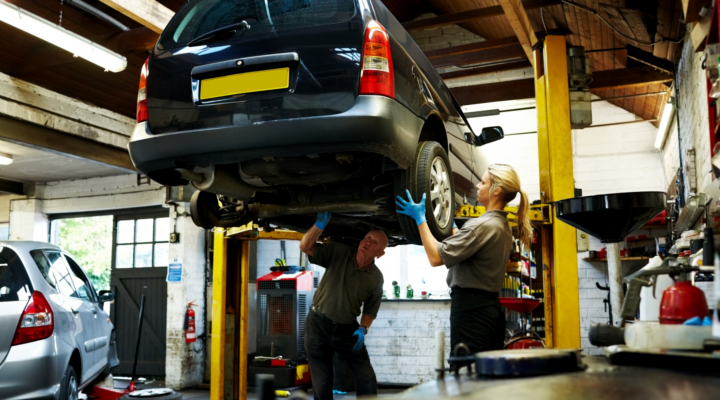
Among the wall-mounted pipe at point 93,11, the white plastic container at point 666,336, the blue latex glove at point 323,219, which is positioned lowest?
the white plastic container at point 666,336

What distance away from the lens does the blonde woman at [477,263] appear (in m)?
2.74

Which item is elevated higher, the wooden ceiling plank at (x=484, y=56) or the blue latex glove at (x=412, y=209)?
the wooden ceiling plank at (x=484, y=56)

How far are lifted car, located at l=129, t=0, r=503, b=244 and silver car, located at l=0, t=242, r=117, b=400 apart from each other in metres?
1.43

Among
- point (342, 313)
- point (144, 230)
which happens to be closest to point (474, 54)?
point (342, 313)

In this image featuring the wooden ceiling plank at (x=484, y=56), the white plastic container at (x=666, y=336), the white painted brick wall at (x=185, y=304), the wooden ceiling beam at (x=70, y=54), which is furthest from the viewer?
the white painted brick wall at (x=185, y=304)

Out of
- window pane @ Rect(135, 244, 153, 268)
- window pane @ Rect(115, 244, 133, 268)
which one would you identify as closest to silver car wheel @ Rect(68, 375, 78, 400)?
window pane @ Rect(135, 244, 153, 268)

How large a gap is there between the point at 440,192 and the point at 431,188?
160 millimetres

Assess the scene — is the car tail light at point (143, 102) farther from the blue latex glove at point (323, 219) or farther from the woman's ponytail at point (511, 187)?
the woman's ponytail at point (511, 187)

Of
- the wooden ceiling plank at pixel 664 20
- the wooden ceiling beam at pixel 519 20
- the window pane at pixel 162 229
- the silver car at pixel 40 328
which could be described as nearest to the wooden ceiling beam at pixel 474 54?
the wooden ceiling beam at pixel 519 20

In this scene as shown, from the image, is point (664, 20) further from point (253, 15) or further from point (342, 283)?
point (253, 15)

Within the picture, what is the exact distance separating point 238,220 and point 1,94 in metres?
4.29

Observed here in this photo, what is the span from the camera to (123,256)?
10.2m

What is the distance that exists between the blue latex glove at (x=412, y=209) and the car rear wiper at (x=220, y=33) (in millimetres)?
1025

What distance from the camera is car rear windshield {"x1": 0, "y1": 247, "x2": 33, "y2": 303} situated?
367cm
